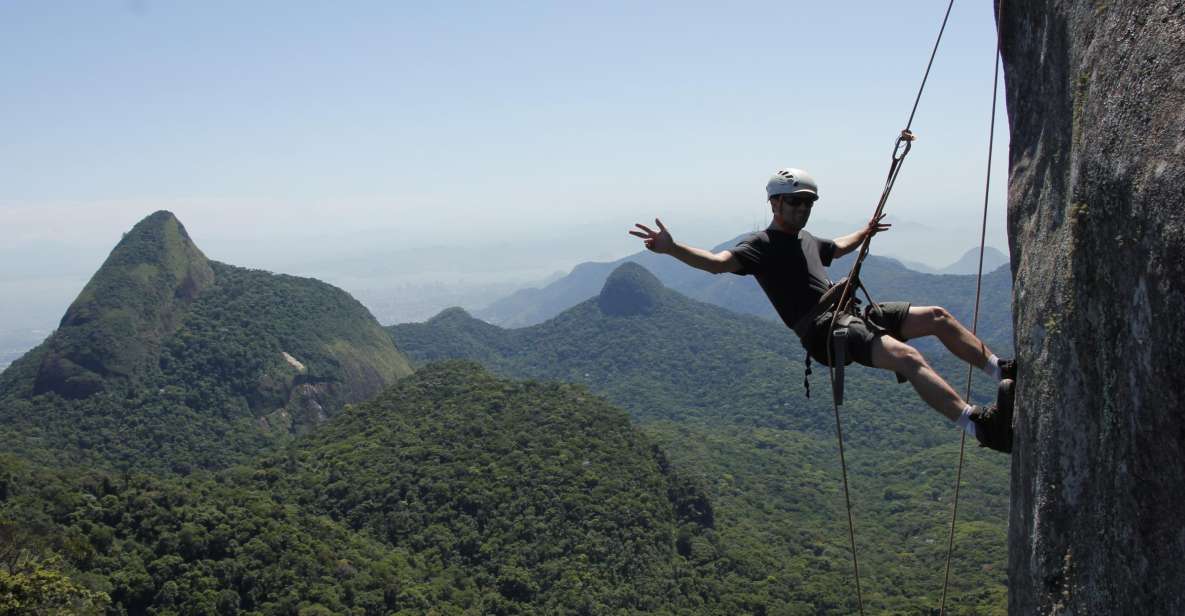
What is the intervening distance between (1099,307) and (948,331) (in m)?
1.88

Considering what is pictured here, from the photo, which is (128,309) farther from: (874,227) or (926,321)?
(926,321)

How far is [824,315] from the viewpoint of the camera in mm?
5945

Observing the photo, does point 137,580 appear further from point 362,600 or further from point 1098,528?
point 1098,528

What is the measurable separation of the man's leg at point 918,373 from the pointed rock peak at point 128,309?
7560 centimetres

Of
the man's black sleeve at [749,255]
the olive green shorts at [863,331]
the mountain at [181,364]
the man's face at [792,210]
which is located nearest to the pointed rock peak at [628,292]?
the mountain at [181,364]

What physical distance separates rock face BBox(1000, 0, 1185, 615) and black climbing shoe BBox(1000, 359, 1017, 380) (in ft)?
1.36

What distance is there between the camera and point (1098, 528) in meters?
3.83

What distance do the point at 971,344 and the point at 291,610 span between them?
94.5 feet

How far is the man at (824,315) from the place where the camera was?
16.8 feet

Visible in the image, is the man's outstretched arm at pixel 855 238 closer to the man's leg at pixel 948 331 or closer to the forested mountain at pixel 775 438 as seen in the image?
the man's leg at pixel 948 331

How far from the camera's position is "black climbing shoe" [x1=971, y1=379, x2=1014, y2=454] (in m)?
4.97

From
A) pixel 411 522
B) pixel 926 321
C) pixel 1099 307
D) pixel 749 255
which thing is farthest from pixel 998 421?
pixel 411 522

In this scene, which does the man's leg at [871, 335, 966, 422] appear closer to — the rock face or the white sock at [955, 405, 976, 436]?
the white sock at [955, 405, 976, 436]

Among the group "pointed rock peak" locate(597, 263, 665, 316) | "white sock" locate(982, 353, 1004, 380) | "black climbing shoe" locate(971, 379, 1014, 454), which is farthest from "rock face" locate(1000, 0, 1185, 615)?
"pointed rock peak" locate(597, 263, 665, 316)
